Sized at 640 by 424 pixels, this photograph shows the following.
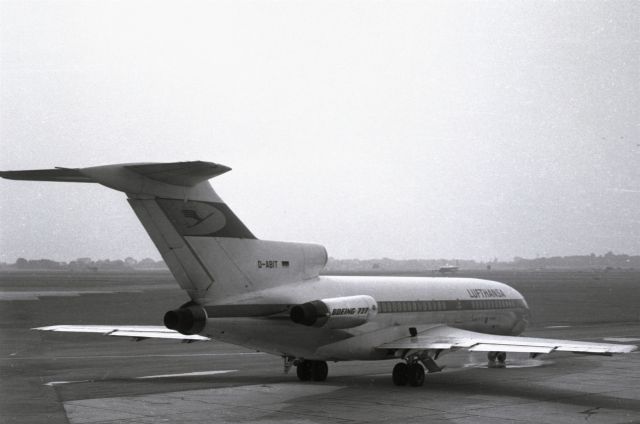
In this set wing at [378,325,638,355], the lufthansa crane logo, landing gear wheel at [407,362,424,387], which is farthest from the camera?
landing gear wheel at [407,362,424,387]

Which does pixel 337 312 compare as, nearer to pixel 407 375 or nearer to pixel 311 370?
pixel 407 375

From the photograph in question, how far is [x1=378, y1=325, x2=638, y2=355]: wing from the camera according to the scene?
671 inches

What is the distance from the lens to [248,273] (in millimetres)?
17422

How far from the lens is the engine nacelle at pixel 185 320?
1581 cm

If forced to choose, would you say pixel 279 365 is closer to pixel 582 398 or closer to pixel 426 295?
pixel 426 295

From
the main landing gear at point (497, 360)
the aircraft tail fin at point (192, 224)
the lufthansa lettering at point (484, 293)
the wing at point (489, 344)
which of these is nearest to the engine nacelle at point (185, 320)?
the aircraft tail fin at point (192, 224)

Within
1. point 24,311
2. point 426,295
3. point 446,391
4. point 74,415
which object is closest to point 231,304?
point 74,415

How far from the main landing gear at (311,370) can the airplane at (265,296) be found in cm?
3

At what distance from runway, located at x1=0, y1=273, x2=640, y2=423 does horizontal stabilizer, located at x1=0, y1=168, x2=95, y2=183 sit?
457 cm

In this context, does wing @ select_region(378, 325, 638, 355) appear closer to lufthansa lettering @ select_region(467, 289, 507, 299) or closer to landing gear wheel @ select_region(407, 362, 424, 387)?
landing gear wheel @ select_region(407, 362, 424, 387)

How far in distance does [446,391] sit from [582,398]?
3.08 meters

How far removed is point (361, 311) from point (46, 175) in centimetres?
765

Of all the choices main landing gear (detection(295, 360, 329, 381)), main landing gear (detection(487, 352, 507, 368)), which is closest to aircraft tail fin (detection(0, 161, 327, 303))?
Answer: main landing gear (detection(295, 360, 329, 381))

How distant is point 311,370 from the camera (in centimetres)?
2062
